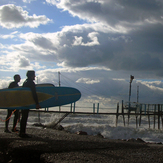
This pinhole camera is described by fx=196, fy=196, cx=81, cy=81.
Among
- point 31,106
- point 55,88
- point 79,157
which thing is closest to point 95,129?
point 55,88

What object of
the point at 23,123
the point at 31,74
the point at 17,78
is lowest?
the point at 23,123

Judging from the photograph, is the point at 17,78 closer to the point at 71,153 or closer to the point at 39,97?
the point at 39,97

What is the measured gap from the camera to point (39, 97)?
6.56 m

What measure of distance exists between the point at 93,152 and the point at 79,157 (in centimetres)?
43

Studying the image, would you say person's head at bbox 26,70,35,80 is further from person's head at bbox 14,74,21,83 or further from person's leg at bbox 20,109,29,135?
person's head at bbox 14,74,21,83

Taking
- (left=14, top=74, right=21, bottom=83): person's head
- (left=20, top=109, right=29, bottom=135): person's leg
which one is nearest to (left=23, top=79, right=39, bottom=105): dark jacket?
(left=20, top=109, right=29, bottom=135): person's leg

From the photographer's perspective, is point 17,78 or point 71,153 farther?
point 17,78

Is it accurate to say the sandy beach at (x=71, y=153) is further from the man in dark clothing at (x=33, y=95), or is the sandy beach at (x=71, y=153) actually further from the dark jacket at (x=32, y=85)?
the dark jacket at (x=32, y=85)

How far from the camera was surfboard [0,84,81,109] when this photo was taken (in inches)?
245

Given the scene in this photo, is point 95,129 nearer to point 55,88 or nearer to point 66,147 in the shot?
point 55,88

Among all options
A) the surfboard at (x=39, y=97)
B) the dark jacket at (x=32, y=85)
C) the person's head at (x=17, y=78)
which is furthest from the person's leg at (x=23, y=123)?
the person's head at (x=17, y=78)

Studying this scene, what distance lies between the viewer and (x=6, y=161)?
383 centimetres

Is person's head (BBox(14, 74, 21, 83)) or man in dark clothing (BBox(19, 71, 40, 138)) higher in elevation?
person's head (BBox(14, 74, 21, 83))

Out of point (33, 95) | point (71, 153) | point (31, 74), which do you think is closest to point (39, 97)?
point (33, 95)
